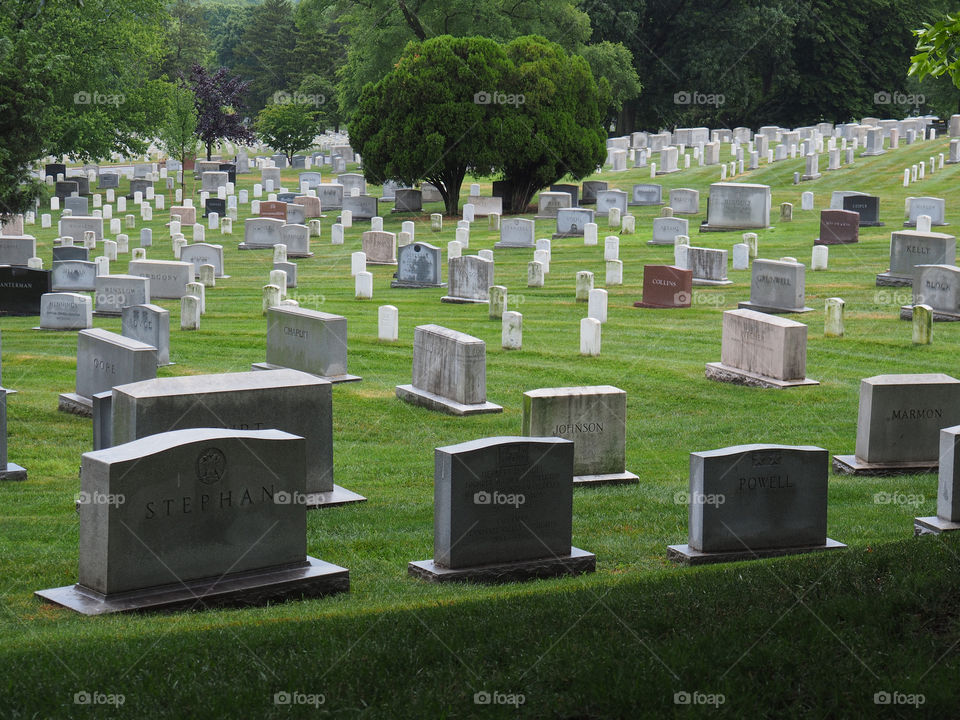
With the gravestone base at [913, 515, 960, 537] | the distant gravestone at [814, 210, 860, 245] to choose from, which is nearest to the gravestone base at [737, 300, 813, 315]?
the distant gravestone at [814, 210, 860, 245]

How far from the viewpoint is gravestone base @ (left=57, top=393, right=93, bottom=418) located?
48.6 feet

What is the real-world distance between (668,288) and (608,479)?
36.3ft

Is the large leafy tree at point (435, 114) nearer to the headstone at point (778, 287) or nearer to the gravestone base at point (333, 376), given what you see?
the headstone at point (778, 287)

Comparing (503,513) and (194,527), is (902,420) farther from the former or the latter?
(194,527)

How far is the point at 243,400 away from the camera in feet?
35.0

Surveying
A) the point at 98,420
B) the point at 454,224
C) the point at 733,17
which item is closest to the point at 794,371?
the point at 98,420

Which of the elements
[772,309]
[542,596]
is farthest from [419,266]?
[542,596]

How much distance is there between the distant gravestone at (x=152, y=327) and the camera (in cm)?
1733

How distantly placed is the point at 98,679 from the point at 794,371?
1243 cm

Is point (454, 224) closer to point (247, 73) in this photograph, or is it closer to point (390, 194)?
point (390, 194)

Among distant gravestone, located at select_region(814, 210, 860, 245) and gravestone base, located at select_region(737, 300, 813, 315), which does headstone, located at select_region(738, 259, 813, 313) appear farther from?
distant gravestone, located at select_region(814, 210, 860, 245)

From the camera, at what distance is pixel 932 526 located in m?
9.97

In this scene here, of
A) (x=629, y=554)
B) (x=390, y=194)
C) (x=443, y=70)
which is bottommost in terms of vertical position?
(x=629, y=554)

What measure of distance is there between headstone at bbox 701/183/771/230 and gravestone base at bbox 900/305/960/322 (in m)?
13.0
